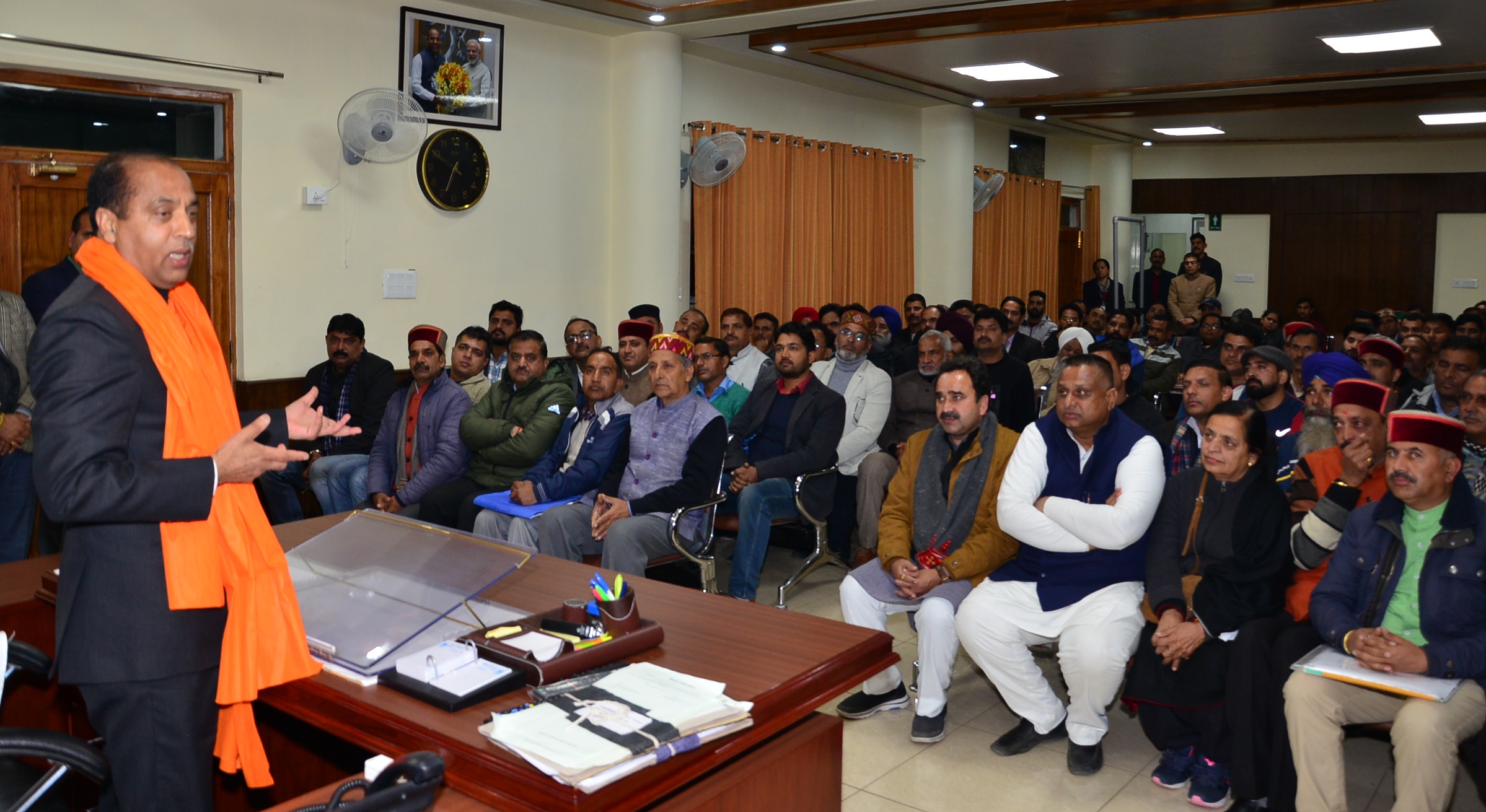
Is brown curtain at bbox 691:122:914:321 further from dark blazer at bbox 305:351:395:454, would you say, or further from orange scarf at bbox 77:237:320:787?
orange scarf at bbox 77:237:320:787

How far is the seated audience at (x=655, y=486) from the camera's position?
4062mm

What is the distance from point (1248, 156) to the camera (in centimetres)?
1378

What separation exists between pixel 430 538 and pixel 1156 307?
23.1 ft

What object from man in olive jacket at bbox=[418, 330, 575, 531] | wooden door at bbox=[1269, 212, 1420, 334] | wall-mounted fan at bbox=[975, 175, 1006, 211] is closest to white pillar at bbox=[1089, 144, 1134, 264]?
wooden door at bbox=[1269, 212, 1420, 334]

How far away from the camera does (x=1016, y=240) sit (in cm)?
1155

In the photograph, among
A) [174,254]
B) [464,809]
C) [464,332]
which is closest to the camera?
[464,809]

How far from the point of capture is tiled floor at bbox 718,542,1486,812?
3.00m

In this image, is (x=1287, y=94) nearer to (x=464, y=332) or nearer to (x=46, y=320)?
(x=464, y=332)

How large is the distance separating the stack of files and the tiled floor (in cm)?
104

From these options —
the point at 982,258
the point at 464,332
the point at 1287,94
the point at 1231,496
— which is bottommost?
the point at 1231,496

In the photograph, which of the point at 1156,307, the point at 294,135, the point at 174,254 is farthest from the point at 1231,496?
the point at 1156,307

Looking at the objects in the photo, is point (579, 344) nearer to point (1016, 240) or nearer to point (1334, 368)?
point (1334, 368)

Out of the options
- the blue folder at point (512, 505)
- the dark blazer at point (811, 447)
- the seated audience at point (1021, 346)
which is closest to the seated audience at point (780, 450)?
the dark blazer at point (811, 447)

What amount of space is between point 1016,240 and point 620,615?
1013cm
